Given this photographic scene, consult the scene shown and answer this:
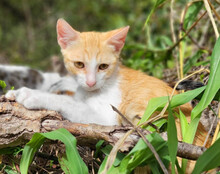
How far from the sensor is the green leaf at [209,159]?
1136mm

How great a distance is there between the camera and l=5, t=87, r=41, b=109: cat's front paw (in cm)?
158

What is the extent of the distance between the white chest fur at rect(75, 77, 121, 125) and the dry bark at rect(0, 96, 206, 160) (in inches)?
14.0

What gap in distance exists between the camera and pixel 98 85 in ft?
6.08

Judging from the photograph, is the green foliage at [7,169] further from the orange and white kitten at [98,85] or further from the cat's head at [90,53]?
the cat's head at [90,53]

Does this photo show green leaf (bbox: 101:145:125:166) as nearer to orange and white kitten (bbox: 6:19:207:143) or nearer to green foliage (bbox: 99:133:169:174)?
green foliage (bbox: 99:133:169:174)

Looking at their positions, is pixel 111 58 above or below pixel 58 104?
above

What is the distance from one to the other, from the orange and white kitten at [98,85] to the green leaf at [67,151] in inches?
13.9

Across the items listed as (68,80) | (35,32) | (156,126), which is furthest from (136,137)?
(35,32)

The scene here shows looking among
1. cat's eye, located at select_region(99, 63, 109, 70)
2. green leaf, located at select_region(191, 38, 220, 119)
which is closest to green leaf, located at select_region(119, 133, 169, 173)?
green leaf, located at select_region(191, 38, 220, 119)

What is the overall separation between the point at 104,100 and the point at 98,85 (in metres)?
0.11

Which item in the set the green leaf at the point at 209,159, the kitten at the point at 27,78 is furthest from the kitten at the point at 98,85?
the kitten at the point at 27,78

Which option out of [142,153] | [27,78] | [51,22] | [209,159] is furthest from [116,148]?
[51,22]

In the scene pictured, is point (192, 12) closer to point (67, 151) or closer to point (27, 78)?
point (67, 151)

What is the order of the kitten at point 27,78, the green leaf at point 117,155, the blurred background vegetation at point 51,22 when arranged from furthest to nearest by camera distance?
Answer: the blurred background vegetation at point 51,22 < the kitten at point 27,78 < the green leaf at point 117,155
